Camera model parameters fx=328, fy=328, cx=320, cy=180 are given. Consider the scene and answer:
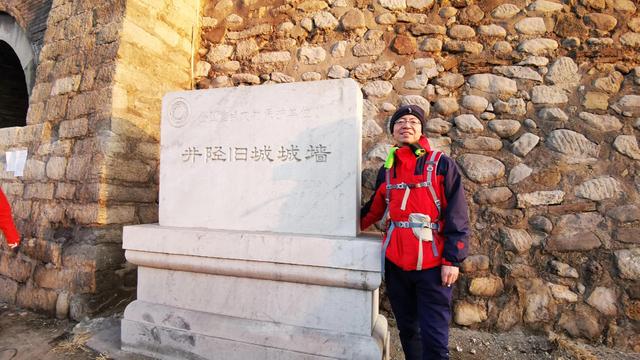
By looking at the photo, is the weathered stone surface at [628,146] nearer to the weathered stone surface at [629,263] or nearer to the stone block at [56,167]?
the weathered stone surface at [629,263]

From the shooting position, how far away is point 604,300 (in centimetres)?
211

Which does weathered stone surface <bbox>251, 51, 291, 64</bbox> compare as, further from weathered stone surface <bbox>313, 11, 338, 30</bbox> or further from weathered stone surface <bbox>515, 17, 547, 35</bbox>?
weathered stone surface <bbox>515, 17, 547, 35</bbox>

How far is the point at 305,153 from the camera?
1786 mm

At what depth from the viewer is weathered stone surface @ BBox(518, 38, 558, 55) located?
7.98ft

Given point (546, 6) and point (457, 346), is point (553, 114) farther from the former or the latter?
point (457, 346)

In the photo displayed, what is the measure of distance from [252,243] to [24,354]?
1630 mm

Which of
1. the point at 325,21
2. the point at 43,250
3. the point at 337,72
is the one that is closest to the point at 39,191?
the point at 43,250

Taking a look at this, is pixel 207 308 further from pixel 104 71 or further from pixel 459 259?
pixel 104 71

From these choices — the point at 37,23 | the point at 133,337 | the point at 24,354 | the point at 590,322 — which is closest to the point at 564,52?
the point at 590,322

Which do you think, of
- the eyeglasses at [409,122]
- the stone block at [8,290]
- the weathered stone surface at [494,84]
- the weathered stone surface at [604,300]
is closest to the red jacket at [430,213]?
the eyeglasses at [409,122]

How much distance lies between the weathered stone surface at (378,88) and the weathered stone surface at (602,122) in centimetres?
138

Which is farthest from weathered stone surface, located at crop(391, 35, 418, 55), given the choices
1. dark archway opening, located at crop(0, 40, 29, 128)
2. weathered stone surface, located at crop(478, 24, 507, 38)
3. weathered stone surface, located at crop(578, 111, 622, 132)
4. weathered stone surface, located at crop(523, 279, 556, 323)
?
dark archway opening, located at crop(0, 40, 29, 128)

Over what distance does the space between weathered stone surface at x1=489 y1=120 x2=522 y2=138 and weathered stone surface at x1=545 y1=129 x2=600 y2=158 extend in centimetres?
25

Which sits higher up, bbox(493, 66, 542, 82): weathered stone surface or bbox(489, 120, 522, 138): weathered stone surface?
bbox(493, 66, 542, 82): weathered stone surface
